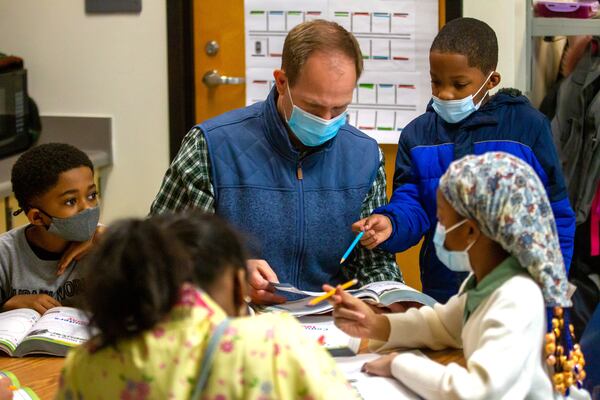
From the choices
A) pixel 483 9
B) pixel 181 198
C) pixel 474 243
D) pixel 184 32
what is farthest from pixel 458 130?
pixel 184 32

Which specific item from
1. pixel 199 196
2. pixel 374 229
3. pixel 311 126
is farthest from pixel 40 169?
pixel 374 229

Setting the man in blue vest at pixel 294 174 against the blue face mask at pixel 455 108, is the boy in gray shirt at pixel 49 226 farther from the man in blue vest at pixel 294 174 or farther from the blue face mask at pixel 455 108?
the blue face mask at pixel 455 108

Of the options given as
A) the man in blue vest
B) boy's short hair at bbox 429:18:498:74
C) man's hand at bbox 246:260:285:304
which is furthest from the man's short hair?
man's hand at bbox 246:260:285:304

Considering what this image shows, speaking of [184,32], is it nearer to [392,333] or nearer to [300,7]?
[300,7]

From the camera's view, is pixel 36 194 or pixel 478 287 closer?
pixel 478 287

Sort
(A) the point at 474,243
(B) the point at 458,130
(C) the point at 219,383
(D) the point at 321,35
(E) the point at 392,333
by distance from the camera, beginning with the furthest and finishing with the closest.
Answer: (B) the point at 458,130 → (D) the point at 321,35 → (E) the point at 392,333 → (A) the point at 474,243 → (C) the point at 219,383

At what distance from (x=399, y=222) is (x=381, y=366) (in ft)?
1.70

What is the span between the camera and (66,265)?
1989 mm

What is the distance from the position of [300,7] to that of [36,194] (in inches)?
71.6

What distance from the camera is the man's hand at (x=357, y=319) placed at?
61.0 inches

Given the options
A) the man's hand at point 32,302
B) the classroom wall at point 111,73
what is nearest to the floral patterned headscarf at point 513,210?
the man's hand at point 32,302

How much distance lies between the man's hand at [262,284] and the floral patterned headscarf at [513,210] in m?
0.55

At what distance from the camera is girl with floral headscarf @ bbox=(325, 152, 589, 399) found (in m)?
1.26

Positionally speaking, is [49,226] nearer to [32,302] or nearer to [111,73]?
[32,302]
